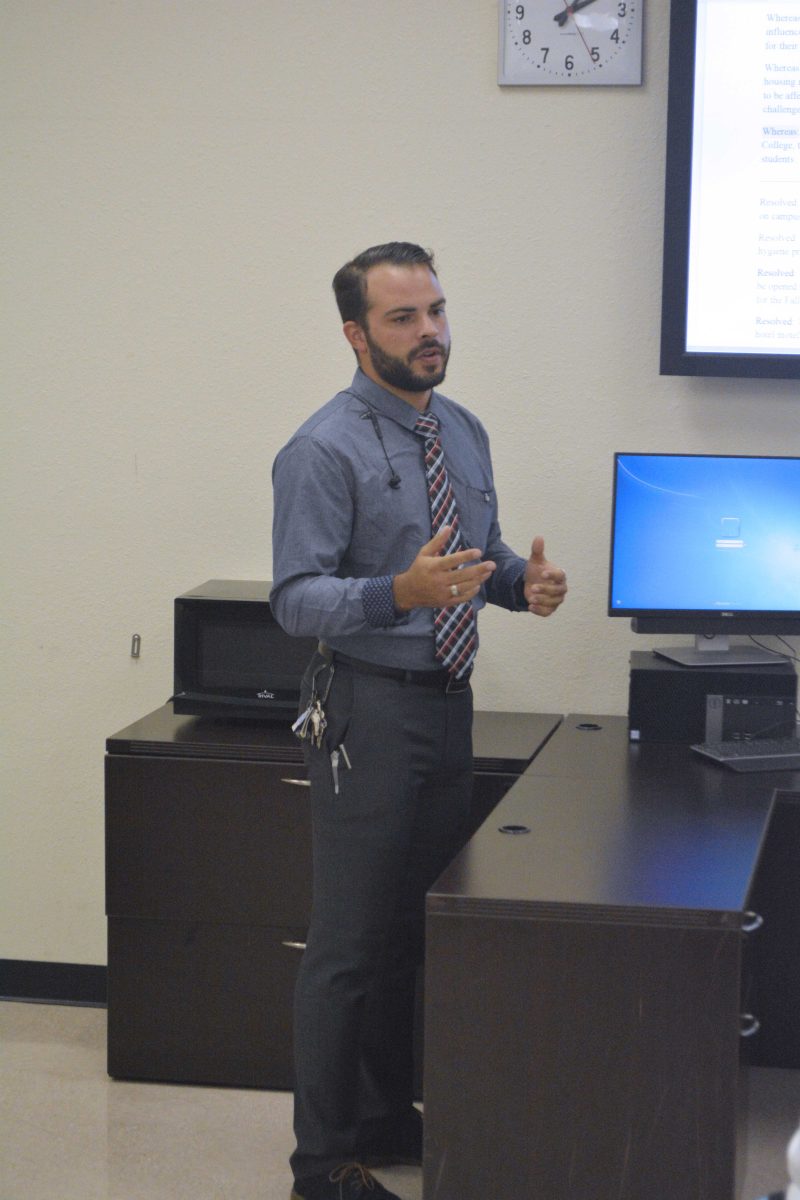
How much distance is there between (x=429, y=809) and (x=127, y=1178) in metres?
0.91

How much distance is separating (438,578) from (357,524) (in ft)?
0.97

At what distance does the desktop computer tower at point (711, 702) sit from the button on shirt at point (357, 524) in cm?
53

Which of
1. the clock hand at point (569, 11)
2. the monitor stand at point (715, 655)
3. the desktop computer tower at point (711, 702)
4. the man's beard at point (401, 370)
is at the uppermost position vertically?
the clock hand at point (569, 11)

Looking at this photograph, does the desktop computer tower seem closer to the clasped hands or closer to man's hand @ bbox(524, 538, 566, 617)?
man's hand @ bbox(524, 538, 566, 617)

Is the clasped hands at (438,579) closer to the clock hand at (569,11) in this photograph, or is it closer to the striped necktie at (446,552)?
the striped necktie at (446,552)

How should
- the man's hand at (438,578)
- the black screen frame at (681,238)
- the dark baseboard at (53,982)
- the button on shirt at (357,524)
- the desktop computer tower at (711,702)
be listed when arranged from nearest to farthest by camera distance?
the man's hand at (438,578) < the button on shirt at (357,524) < the desktop computer tower at (711,702) < the black screen frame at (681,238) < the dark baseboard at (53,982)

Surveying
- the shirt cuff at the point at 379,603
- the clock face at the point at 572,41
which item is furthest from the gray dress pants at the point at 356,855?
the clock face at the point at 572,41

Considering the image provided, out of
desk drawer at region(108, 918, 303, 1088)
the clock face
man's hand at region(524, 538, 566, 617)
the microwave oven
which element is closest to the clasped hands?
man's hand at region(524, 538, 566, 617)

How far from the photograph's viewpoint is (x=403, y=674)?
7.87ft

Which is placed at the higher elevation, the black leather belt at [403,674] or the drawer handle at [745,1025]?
the black leather belt at [403,674]

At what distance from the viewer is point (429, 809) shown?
2490 mm

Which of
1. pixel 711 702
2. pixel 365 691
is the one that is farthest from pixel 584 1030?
pixel 711 702

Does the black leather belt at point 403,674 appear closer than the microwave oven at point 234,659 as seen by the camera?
Yes

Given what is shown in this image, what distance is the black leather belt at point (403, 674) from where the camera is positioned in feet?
7.86
